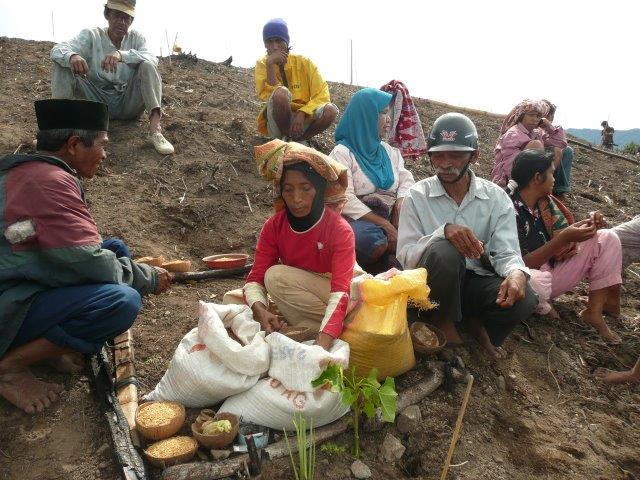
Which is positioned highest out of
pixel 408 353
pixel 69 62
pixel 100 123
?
pixel 69 62

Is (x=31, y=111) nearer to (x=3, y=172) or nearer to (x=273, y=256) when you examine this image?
(x=3, y=172)

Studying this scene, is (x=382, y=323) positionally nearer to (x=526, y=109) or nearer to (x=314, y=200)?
(x=314, y=200)

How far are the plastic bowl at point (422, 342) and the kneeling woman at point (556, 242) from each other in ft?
3.11

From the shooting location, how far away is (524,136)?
16.5 ft

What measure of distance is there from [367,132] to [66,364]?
2682 mm

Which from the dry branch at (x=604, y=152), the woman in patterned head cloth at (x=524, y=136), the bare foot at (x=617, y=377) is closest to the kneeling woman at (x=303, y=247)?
the bare foot at (x=617, y=377)

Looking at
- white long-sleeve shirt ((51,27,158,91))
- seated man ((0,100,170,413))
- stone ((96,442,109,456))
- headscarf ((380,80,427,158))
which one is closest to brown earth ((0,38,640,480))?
stone ((96,442,109,456))

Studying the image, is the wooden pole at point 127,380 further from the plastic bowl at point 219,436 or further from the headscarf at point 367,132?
the headscarf at point 367,132

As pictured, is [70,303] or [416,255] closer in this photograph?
[70,303]

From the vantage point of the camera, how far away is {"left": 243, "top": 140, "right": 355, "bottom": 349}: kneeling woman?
2.69 m

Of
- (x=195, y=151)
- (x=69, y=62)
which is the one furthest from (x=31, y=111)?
(x=195, y=151)

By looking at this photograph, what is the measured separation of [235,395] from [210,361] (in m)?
0.20

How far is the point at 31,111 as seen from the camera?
20.4 ft

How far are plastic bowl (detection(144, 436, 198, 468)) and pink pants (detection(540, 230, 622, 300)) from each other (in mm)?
2742
